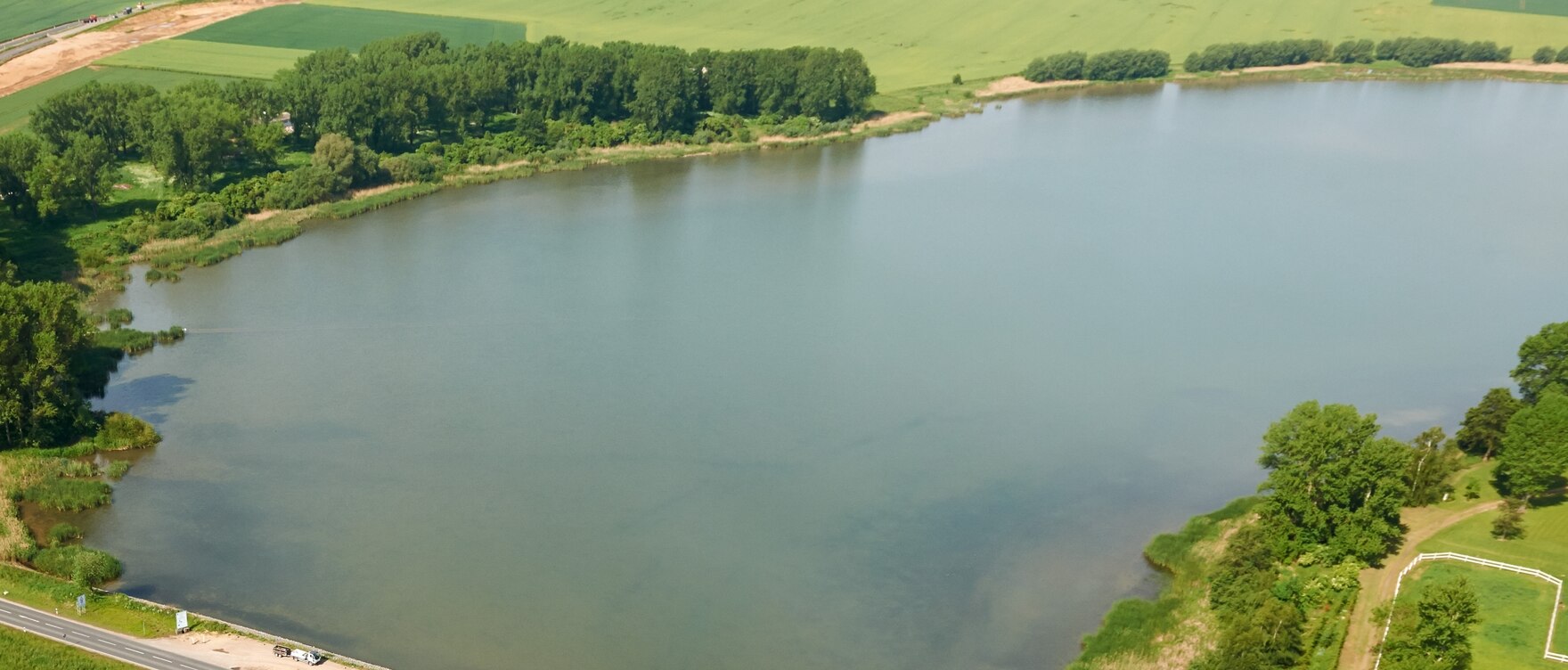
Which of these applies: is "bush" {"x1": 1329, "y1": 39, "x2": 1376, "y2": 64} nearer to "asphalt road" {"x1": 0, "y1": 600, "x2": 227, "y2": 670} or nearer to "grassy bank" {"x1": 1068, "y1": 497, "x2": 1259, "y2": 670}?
"grassy bank" {"x1": 1068, "y1": 497, "x2": 1259, "y2": 670}

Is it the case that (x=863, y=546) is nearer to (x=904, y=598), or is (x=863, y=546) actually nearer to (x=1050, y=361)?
(x=904, y=598)

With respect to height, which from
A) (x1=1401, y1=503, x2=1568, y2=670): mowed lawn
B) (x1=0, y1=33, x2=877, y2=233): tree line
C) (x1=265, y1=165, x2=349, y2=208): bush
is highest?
(x1=0, y1=33, x2=877, y2=233): tree line

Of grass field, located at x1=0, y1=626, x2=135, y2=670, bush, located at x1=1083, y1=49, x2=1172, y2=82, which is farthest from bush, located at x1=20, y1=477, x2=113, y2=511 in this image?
bush, located at x1=1083, y1=49, x2=1172, y2=82

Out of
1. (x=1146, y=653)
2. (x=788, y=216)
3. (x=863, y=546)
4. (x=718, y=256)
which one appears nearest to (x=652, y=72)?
(x=788, y=216)

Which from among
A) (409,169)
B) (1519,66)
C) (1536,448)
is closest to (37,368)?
(409,169)

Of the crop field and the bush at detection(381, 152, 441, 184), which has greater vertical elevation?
the bush at detection(381, 152, 441, 184)

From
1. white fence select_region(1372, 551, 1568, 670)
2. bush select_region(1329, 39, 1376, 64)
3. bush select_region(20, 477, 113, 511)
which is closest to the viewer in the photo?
white fence select_region(1372, 551, 1568, 670)
